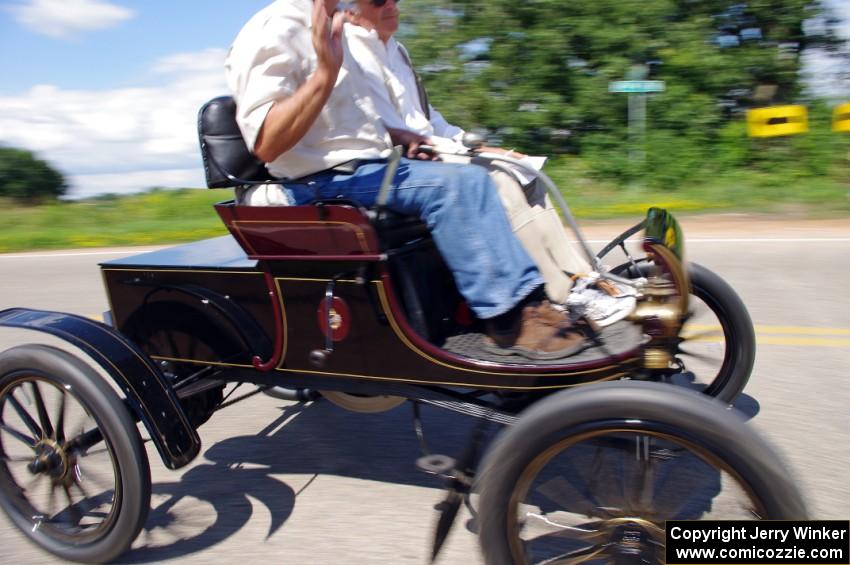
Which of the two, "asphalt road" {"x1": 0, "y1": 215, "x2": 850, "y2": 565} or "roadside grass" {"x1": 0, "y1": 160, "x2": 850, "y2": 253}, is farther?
"roadside grass" {"x1": 0, "y1": 160, "x2": 850, "y2": 253}

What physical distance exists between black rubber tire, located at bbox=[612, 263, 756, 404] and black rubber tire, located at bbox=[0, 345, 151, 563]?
185cm

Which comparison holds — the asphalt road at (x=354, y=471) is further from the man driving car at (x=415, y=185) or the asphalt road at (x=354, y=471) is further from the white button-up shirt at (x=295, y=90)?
the white button-up shirt at (x=295, y=90)

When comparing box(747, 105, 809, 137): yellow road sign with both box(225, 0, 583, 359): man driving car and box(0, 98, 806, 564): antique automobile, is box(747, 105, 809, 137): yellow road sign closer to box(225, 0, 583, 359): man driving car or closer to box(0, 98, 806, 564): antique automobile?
box(0, 98, 806, 564): antique automobile

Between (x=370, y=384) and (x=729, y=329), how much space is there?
147 centimetres

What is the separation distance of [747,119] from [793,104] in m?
1.00

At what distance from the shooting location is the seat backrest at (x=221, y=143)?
2674mm

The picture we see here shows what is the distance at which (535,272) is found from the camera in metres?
2.34

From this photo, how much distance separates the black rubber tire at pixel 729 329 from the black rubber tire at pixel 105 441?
185cm

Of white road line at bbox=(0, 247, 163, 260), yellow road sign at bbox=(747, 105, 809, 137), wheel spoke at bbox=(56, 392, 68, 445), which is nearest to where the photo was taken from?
wheel spoke at bbox=(56, 392, 68, 445)

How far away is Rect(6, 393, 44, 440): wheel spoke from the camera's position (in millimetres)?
2537

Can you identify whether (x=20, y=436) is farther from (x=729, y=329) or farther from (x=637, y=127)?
(x=637, y=127)

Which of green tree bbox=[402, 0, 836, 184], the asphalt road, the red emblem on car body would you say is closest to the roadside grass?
green tree bbox=[402, 0, 836, 184]

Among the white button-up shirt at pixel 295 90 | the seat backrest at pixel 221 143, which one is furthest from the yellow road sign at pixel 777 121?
the seat backrest at pixel 221 143

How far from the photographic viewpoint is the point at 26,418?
2.56 meters
